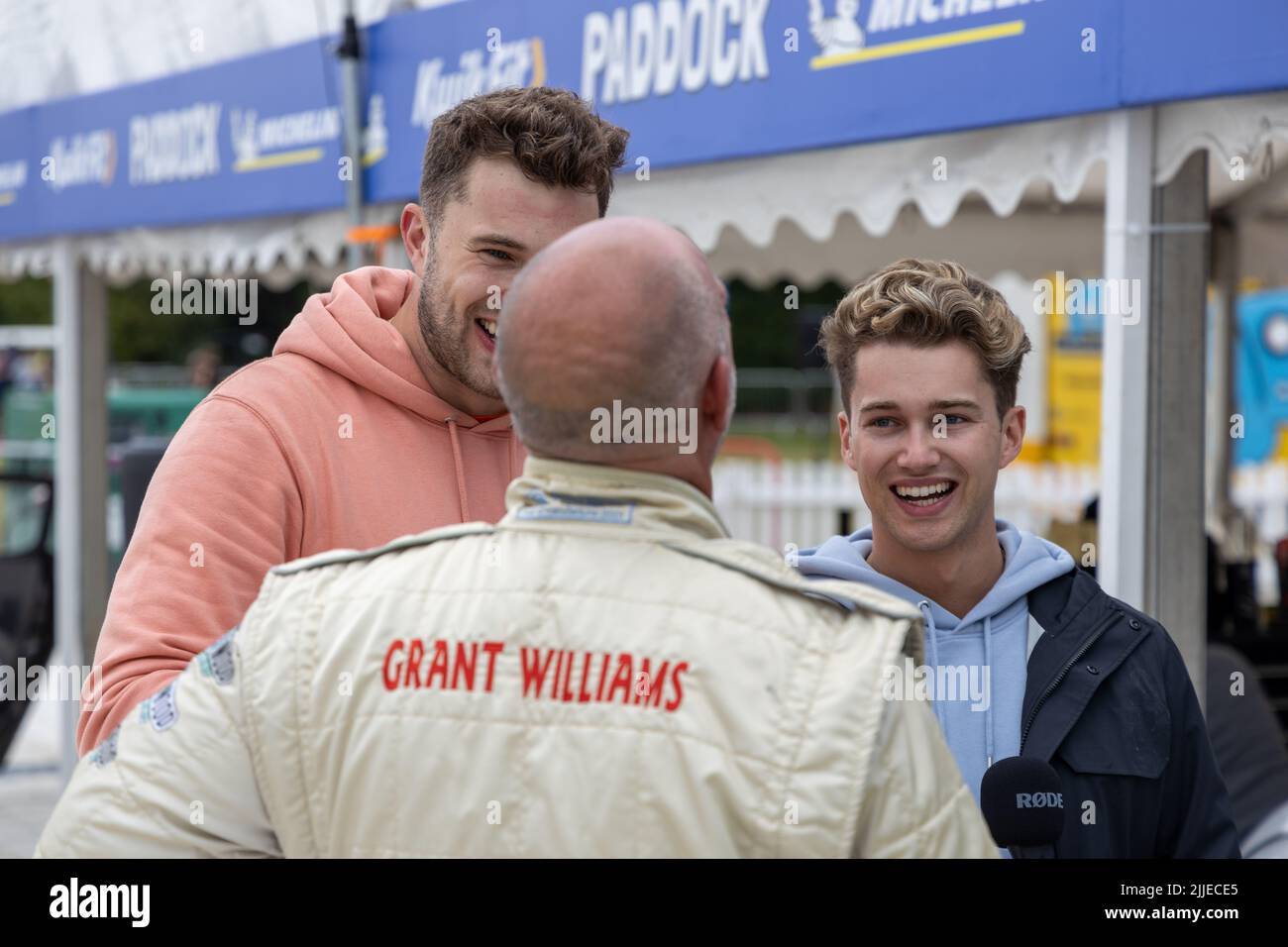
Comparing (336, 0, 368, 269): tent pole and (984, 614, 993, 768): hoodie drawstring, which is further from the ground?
(336, 0, 368, 269): tent pole

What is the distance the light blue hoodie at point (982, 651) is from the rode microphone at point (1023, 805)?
0.53 ft

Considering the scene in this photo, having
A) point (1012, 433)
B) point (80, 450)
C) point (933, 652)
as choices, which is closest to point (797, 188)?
point (1012, 433)

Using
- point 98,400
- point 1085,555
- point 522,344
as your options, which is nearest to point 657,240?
point 522,344

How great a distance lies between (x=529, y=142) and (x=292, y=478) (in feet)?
1.85

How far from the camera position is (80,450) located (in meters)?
7.62

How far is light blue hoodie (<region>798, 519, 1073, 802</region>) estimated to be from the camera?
2.19 metres

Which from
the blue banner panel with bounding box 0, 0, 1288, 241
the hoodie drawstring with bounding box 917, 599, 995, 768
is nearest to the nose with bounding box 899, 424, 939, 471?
the hoodie drawstring with bounding box 917, 599, 995, 768

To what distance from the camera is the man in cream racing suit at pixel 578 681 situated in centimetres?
127

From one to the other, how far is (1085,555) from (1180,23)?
1235mm

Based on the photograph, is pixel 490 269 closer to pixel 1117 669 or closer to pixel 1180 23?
pixel 1117 669

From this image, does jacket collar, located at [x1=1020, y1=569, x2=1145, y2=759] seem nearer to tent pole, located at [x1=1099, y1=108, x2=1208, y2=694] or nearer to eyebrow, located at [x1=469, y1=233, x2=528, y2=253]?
eyebrow, located at [x1=469, y1=233, x2=528, y2=253]

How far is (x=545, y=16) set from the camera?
15.2ft
